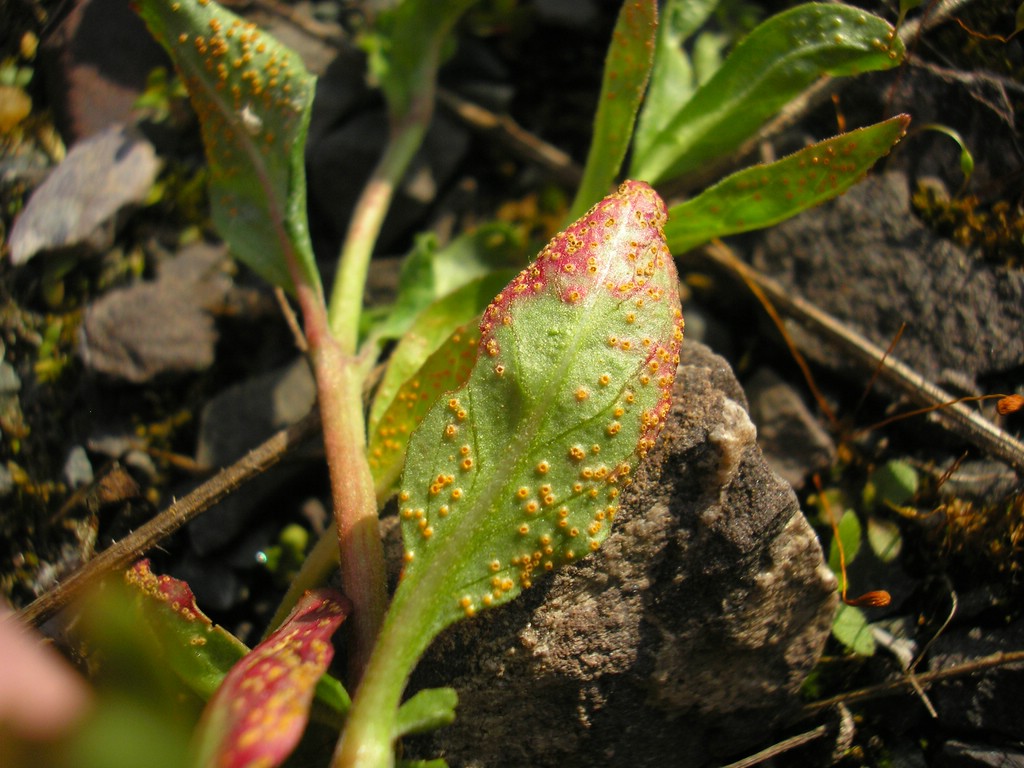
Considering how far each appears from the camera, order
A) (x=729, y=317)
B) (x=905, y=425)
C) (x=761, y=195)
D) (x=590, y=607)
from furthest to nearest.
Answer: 1. (x=729, y=317)
2. (x=905, y=425)
3. (x=761, y=195)
4. (x=590, y=607)

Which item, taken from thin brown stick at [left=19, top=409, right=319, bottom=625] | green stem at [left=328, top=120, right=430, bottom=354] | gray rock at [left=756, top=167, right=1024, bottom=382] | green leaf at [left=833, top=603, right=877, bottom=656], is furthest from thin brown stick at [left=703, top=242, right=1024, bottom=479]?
thin brown stick at [left=19, top=409, right=319, bottom=625]

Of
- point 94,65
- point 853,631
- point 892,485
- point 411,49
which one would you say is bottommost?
point 853,631

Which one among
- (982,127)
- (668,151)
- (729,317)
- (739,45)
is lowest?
(729,317)

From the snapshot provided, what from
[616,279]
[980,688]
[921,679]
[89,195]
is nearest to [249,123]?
[89,195]

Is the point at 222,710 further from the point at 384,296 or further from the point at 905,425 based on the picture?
the point at 905,425

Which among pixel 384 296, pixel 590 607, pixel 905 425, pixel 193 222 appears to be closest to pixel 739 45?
pixel 905 425

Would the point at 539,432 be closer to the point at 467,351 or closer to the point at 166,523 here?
the point at 467,351

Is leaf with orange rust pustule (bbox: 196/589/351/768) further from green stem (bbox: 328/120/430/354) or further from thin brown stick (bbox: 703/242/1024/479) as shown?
thin brown stick (bbox: 703/242/1024/479)
